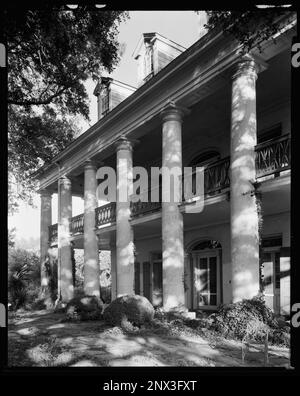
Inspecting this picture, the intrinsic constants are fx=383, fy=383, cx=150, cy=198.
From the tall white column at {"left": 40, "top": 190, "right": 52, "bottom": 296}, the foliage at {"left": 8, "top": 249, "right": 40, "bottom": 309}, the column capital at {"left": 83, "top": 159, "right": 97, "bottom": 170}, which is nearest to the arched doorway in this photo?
the column capital at {"left": 83, "top": 159, "right": 97, "bottom": 170}

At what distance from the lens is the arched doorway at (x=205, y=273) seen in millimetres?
13844

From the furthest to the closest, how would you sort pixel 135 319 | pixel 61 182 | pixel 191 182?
pixel 61 182 → pixel 191 182 → pixel 135 319

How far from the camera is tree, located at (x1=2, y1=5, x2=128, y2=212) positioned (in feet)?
16.5

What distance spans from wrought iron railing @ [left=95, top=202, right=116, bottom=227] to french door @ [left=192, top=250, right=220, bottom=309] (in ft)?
11.7

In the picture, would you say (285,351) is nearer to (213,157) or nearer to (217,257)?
(217,257)

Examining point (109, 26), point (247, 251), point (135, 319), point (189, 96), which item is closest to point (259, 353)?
point (247, 251)

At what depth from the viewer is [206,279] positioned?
14.4 meters

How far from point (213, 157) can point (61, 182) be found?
7906 millimetres

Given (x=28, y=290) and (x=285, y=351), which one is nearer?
(x=285, y=351)

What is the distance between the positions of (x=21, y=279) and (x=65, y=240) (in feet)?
8.84

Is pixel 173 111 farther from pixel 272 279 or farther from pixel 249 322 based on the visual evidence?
pixel 249 322

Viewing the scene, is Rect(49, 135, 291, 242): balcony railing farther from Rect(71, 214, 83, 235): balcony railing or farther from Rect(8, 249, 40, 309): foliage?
Rect(8, 249, 40, 309): foliage

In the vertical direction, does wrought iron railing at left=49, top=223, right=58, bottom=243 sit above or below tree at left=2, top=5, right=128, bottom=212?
below

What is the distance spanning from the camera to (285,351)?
21.7 feet
